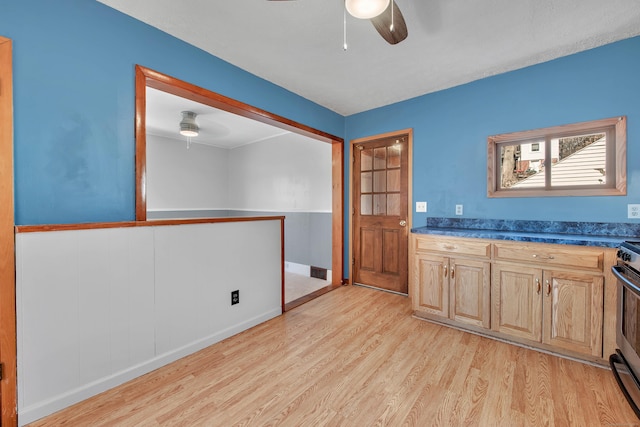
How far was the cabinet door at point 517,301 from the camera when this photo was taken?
2.05 meters

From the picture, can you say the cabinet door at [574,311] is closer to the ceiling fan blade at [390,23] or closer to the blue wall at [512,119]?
the blue wall at [512,119]

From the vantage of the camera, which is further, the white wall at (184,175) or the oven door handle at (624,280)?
the white wall at (184,175)

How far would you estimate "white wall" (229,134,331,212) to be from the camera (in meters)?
4.31

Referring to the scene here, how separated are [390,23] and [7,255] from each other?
7.70 ft

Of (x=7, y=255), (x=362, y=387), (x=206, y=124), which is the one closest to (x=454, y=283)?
(x=362, y=387)

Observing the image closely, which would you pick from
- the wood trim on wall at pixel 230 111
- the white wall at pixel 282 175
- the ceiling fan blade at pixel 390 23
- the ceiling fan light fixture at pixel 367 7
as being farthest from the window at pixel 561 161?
the white wall at pixel 282 175

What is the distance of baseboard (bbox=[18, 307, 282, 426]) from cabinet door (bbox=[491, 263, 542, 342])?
220 centimetres

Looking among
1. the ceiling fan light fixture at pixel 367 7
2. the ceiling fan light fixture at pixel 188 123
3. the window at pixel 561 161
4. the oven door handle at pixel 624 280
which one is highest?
the ceiling fan light fixture at pixel 188 123

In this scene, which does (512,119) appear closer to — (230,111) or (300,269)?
(230,111)

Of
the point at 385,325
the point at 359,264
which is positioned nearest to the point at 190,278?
the point at 385,325

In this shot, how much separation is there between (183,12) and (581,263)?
10.7ft

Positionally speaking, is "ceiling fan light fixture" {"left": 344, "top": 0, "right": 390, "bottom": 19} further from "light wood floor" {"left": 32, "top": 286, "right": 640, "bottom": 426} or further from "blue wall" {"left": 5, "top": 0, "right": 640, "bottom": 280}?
"light wood floor" {"left": 32, "top": 286, "right": 640, "bottom": 426}

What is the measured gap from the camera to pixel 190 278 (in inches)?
81.3

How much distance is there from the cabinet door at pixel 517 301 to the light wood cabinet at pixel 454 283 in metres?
0.06
